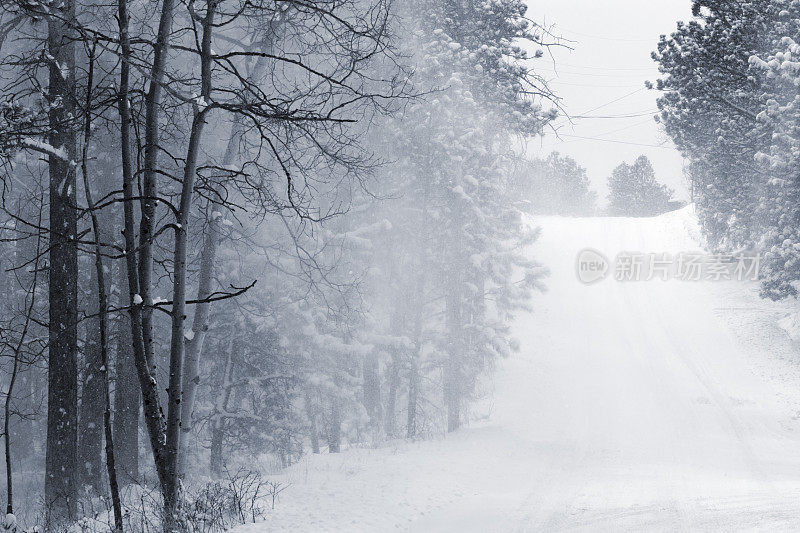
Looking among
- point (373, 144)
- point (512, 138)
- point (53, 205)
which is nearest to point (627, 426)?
point (512, 138)

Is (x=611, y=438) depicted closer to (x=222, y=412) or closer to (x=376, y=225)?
(x=376, y=225)

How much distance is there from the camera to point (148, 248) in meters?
5.83

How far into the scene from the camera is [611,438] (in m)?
17.7

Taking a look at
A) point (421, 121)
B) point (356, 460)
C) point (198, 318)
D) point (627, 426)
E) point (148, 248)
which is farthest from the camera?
point (627, 426)

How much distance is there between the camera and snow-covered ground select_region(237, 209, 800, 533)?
27.9 feet

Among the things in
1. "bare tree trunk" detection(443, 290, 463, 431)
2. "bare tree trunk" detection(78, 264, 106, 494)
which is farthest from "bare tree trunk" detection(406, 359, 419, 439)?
"bare tree trunk" detection(78, 264, 106, 494)

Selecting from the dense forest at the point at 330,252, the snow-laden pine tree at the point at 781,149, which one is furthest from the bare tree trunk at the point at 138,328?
the snow-laden pine tree at the point at 781,149

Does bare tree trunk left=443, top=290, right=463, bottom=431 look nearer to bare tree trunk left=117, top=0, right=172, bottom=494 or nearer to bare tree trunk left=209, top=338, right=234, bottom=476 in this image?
bare tree trunk left=209, top=338, right=234, bottom=476

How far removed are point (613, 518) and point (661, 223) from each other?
42767 millimetres

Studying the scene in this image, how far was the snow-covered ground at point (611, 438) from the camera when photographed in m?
8.52

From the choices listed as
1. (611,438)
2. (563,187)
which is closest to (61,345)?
(611,438)

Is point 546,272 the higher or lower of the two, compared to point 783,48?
lower

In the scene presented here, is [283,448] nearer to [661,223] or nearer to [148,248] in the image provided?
[148,248]

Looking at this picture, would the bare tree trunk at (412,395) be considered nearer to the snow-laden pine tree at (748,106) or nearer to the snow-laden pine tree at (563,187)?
the snow-laden pine tree at (748,106)
